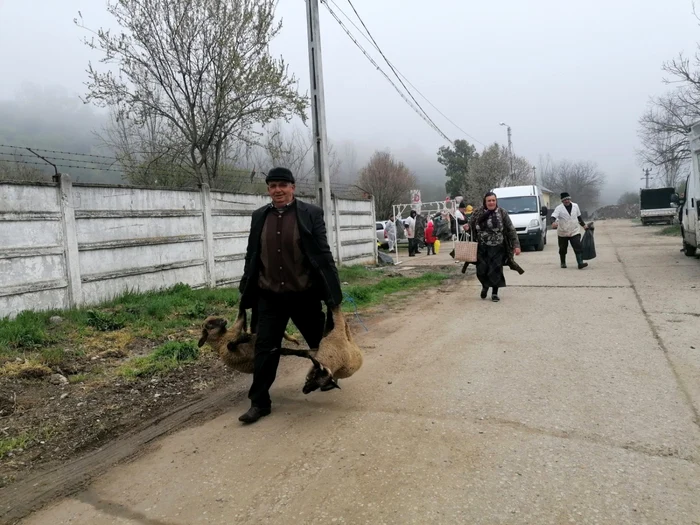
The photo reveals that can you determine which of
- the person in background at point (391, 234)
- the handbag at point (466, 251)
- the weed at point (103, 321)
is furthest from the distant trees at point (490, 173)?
the weed at point (103, 321)

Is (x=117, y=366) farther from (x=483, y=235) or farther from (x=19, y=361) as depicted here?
(x=483, y=235)

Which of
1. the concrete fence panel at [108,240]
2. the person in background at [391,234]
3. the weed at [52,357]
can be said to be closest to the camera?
the weed at [52,357]

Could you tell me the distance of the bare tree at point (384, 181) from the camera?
37122 mm

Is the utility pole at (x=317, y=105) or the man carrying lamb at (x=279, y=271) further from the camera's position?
the utility pole at (x=317, y=105)

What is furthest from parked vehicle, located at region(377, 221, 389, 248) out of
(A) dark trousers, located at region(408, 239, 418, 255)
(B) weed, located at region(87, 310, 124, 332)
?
(B) weed, located at region(87, 310, 124, 332)

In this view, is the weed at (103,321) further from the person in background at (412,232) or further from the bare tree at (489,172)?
the bare tree at (489,172)

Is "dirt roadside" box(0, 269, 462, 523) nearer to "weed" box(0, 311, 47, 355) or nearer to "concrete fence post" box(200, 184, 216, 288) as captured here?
"weed" box(0, 311, 47, 355)

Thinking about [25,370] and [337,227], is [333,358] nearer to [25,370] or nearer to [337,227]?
[25,370]

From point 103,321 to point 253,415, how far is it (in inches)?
147

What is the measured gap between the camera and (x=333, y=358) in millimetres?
3977

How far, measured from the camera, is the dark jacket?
13.5 ft

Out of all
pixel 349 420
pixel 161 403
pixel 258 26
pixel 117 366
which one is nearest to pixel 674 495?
pixel 349 420

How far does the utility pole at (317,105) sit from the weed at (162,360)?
246 inches

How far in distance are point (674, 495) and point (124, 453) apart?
338 cm
